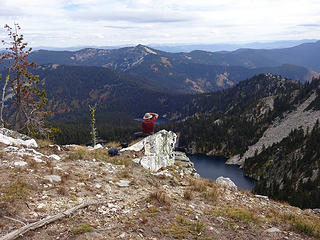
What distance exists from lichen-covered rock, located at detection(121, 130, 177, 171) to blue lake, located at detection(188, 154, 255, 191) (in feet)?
321

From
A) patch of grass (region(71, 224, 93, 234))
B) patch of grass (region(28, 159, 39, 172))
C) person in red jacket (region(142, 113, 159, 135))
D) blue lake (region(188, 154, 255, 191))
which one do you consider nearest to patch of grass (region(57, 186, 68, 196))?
patch of grass (region(28, 159, 39, 172))

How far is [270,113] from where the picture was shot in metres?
194

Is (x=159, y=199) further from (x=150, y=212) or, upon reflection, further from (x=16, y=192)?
(x=16, y=192)

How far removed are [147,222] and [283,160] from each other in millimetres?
123321

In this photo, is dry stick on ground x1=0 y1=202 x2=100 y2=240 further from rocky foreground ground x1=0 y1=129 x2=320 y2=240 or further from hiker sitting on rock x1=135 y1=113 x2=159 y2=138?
hiker sitting on rock x1=135 y1=113 x2=159 y2=138

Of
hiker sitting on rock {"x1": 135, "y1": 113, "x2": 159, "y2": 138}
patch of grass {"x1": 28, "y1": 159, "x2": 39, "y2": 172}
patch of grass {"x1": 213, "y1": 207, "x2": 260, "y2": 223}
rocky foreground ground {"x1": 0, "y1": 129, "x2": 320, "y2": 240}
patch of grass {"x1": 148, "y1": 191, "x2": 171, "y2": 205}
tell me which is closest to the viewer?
rocky foreground ground {"x1": 0, "y1": 129, "x2": 320, "y2": 240}

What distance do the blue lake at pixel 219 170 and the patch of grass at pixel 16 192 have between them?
116m

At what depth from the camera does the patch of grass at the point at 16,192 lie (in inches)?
437

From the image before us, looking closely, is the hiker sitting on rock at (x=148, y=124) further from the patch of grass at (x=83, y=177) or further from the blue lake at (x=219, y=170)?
the blue lake at (x=219, y=170)

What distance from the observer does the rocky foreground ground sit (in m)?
10.3

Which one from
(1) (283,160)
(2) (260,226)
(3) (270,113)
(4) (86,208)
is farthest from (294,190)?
(3) (270,113)

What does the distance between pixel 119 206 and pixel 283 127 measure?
176420 mm

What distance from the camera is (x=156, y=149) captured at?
2641cm

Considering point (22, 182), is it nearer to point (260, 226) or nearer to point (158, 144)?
point (260, 226)
